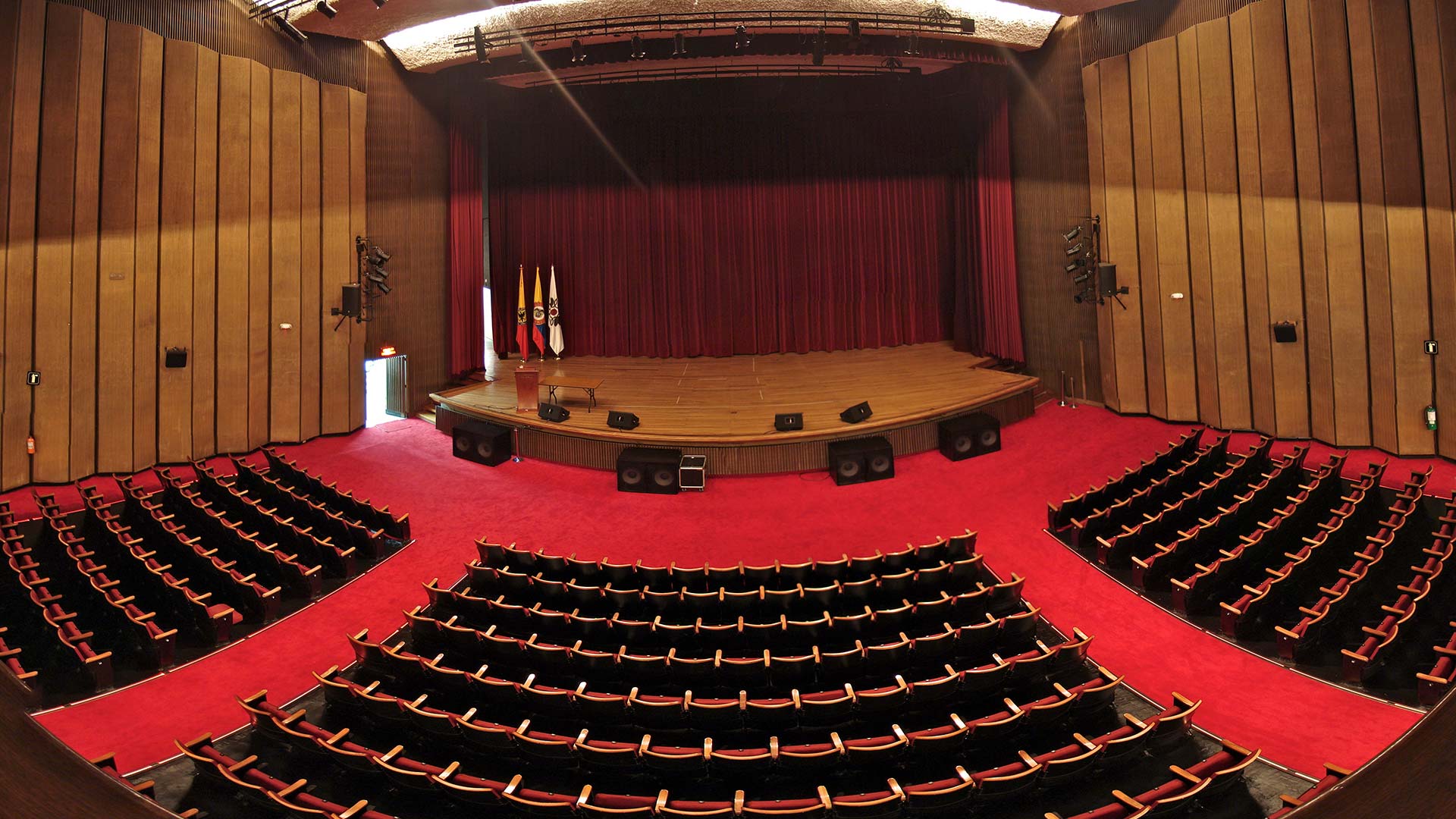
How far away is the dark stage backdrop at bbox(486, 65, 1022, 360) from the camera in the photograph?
14117mm

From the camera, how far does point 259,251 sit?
10742mm

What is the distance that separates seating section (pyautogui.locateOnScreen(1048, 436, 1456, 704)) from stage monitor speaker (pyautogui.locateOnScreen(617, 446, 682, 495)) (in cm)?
410

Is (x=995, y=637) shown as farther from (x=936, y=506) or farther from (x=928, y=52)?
(x=928, y=52)

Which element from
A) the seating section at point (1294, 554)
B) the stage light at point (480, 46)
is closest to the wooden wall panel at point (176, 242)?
the stage light at point (480, 46)

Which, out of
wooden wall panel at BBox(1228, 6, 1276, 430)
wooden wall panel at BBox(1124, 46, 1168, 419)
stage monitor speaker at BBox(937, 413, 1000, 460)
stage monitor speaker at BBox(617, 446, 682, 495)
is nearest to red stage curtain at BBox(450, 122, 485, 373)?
stage monitor speaker at BBox(617, 446, 682, 495)

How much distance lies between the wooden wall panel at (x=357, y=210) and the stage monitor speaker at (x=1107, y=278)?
34.5 ft

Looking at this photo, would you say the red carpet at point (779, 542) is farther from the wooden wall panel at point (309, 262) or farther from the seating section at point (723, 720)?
the wooden wall panel at point (309, 262)

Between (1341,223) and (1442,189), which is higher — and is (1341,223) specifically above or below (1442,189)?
below

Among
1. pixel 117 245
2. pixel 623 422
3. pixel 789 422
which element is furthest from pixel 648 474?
pixel 117 245

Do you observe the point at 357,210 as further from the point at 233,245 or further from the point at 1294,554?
the point at 1294,554

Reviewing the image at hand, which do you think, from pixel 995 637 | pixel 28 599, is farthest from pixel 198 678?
pixel 995 637

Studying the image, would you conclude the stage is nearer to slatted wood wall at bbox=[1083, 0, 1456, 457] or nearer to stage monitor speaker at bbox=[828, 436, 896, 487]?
stage monitor speaker at bbox=[828, 436, 896, 487]

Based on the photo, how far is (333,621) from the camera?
6.30 m

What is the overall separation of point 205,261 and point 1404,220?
14.3 m
